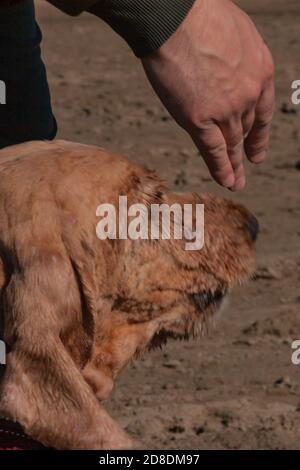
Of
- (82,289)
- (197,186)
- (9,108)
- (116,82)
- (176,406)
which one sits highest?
(82,289)

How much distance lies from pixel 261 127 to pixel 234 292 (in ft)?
8.10

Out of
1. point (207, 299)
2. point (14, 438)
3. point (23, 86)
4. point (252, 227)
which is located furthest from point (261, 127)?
point (23, 86)

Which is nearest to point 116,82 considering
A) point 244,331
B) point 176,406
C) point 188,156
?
point 188,156

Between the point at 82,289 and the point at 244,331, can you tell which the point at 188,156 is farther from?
the point at 82,289

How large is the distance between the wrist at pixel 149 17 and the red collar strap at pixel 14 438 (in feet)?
3.42

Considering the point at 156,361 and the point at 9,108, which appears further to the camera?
the point at 156,361

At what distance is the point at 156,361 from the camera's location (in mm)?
6027

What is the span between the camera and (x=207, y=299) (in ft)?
13.2

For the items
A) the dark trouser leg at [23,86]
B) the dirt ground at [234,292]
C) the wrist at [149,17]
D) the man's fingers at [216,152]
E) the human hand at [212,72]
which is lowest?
the dirt ground at [234,292]

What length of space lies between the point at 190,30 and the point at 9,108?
1520 mm

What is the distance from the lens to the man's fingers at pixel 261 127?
4055 mm

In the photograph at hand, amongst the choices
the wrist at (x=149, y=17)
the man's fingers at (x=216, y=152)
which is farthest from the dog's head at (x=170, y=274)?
the wrist at (x=149, y=17)

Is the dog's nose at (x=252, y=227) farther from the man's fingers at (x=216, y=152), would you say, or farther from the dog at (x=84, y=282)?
the man's fingers at (x=216, y=152)

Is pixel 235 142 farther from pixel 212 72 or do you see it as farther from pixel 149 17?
pixel 149 17
